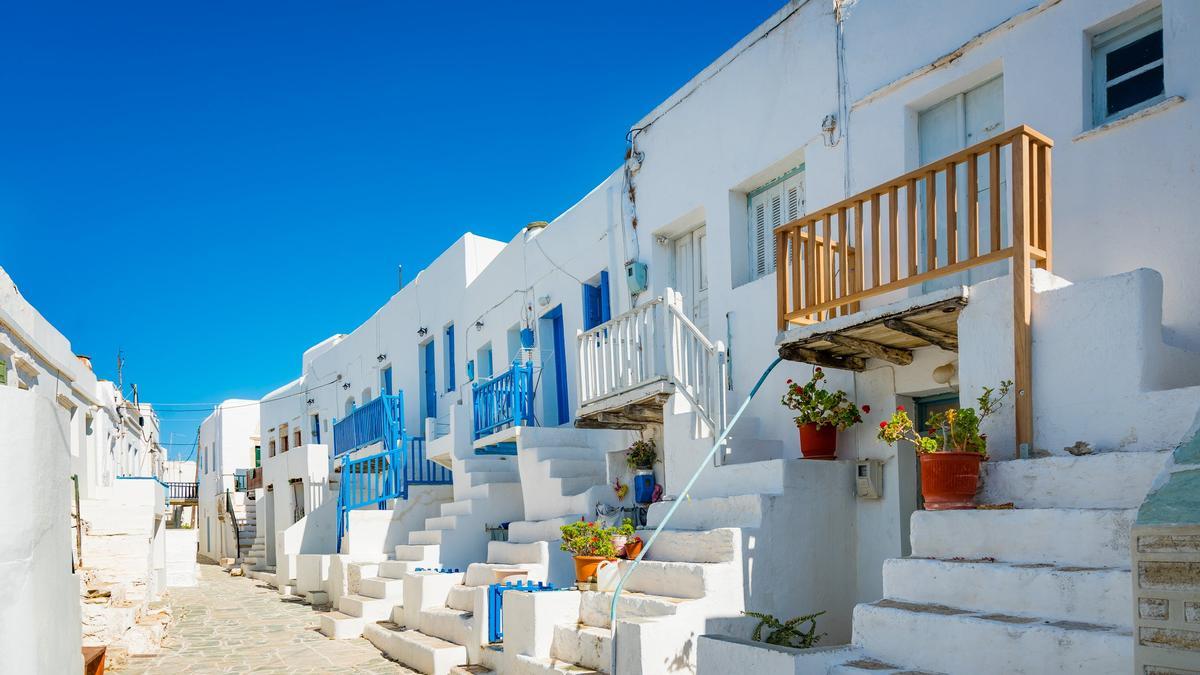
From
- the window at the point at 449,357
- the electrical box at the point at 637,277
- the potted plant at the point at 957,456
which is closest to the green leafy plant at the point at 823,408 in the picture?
the potted plant at the point at 957,456

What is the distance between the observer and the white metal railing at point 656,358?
918cm

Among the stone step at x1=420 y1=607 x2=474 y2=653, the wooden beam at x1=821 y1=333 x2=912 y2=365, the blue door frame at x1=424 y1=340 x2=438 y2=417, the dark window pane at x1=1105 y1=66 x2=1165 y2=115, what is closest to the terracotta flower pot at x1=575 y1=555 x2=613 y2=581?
the stone step at x1=420 y1=607 x2=474 y2=653

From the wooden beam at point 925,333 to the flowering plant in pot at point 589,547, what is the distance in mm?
3091

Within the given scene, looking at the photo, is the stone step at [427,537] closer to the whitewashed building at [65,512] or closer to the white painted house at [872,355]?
the white painted house at [872,355]

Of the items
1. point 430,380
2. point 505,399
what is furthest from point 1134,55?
point 430,380

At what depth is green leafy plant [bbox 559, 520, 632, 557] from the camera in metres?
8.42

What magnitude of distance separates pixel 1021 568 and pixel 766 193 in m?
5.89

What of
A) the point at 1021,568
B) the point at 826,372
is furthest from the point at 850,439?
the point at 1021,568

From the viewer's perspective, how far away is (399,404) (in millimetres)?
16875

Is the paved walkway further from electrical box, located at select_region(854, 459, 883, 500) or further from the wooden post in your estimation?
the wooden post

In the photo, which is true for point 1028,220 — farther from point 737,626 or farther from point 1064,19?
point 737,626

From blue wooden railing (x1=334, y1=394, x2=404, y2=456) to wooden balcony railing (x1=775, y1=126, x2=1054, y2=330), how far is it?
383 inches

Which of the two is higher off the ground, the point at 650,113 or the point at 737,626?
the point at 650,113

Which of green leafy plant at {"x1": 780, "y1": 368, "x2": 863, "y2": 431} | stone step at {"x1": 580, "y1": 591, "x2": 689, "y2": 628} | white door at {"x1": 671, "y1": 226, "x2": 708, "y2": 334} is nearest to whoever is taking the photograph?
stone step at {"x1": 580, "y1": 591, "x2": 689, "y2": 628}
